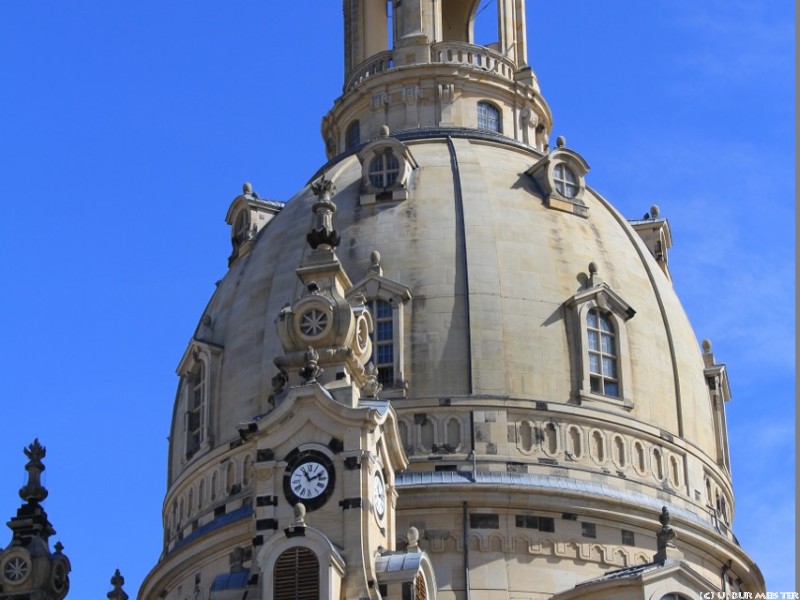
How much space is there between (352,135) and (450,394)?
14.6 m

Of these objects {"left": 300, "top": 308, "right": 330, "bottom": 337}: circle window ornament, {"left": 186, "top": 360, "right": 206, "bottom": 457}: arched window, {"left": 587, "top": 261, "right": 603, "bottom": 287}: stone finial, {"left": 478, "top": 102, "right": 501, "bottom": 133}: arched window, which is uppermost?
{"left": 478, "top": 102, "right": 501, "bottom": 133}: arched window

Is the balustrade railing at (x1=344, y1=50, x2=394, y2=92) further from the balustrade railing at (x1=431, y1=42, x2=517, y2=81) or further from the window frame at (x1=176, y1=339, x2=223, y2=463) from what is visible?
the window frame at (x1=176, y1=339, x2=223, y2=463)

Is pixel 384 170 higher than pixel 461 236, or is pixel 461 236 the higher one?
pixel 384 170

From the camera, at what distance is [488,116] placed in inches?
2825

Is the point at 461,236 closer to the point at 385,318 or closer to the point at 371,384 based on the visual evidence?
the point at 385,318

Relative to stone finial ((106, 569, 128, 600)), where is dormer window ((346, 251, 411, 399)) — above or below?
above

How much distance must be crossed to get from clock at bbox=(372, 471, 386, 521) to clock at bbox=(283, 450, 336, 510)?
107cm

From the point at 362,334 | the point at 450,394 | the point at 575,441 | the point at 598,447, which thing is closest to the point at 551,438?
the point at 575,441

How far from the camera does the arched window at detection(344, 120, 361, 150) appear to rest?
7275 centimetres

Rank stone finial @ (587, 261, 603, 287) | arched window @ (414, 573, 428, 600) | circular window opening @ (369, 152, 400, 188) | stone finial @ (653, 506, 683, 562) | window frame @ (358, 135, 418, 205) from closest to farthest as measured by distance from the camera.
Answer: arched window @ (414, 573, 428, 600), stone finial @ (653, 506, 683, 562), stone finial @ (587, 261, 603, 287), window frame @ (358, 135, 418, 205), circular window opening @ (369, 152, 400, 188)

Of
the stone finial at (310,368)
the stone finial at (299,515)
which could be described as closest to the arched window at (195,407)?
the stone finial at (310,368)

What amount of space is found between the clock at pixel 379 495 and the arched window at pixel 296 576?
251 centimetres

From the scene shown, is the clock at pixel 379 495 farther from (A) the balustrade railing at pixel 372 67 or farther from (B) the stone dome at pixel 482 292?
(A) the balustrade railing at pixel 372 67

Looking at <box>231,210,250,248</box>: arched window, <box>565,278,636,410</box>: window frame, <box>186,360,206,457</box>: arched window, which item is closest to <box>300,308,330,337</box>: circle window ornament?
<box>565,278,636,410</box>: window frame
